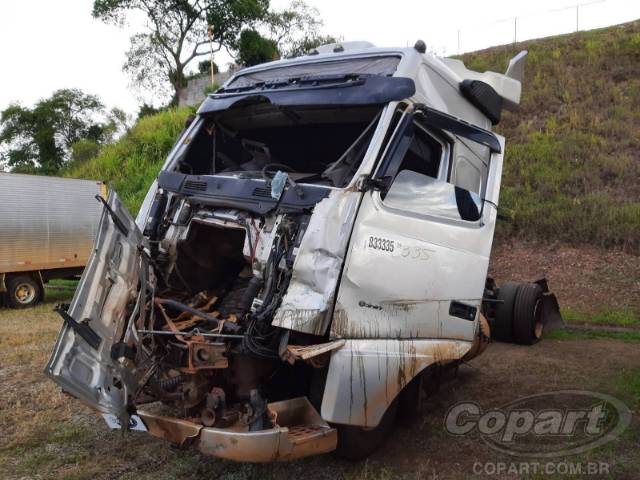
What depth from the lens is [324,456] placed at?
4.18 m

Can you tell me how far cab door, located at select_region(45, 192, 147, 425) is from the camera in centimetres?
329

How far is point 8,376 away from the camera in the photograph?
6355 millimetres

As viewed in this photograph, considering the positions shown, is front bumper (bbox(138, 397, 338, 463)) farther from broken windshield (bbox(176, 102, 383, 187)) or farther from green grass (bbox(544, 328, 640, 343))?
green grass (bbox(544, 328, 640, 343))

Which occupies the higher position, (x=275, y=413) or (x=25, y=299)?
(x=275, y=413)

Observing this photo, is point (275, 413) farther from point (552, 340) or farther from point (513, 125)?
point (513, 125)

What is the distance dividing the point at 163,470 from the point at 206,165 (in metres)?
2.71

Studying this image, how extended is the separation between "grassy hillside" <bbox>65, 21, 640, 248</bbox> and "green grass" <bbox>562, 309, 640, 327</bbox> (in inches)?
117

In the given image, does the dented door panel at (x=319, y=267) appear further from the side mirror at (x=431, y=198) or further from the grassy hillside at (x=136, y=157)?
the grassy hillside at (x=136, y=157)

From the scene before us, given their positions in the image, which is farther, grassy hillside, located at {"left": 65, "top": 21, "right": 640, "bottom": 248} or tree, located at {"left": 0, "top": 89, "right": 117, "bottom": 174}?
tree, located at {"left": 0, "top": 89, "right": 117, "bottom": 174}

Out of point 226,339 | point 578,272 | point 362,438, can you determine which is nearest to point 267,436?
point 226,339

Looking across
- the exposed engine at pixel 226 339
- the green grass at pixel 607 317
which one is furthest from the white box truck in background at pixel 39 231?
the green grass at pixel 607 317

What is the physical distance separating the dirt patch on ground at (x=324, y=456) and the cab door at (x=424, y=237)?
3.01 feet

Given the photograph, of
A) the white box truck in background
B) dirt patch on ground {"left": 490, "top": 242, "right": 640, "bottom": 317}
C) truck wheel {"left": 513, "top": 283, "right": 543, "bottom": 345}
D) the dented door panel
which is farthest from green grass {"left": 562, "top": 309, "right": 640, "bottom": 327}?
the white box truck in background

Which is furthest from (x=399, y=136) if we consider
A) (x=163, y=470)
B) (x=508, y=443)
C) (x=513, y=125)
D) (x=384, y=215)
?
(x=513, y=125)
